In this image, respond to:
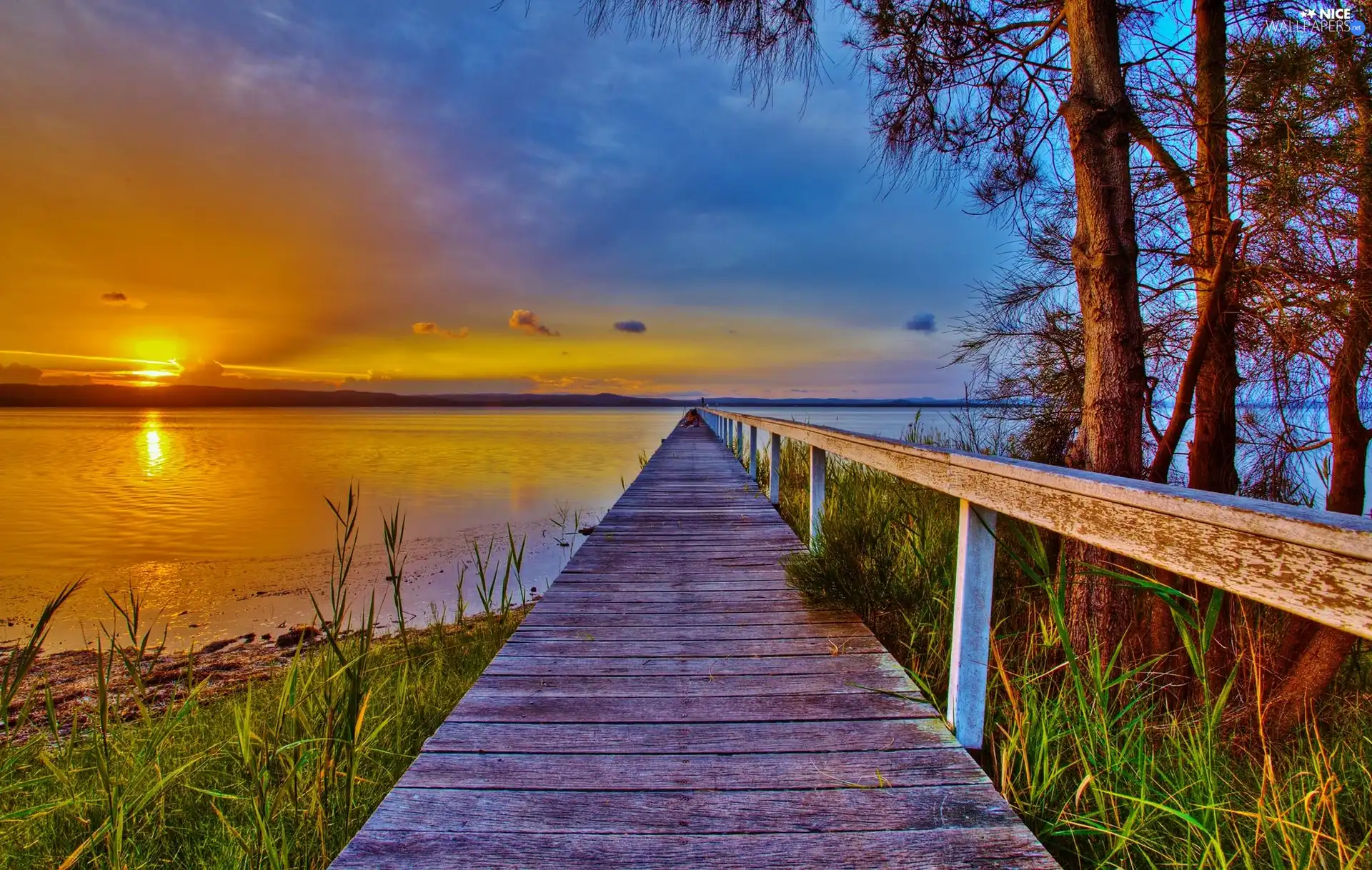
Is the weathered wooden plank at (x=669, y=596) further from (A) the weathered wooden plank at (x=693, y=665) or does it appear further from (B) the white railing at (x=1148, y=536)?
(B) the white railing at (x=1148, y=536)

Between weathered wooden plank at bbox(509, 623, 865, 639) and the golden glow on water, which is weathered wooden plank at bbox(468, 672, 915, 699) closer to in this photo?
weathered wooden plank at bbox(509, 623, 865, 639)

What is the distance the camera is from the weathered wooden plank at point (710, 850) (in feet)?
4.06

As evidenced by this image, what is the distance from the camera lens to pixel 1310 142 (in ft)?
7.90

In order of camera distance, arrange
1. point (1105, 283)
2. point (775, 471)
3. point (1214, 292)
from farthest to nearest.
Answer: point (775, 471), point (1214, 292), point (1105, 283)

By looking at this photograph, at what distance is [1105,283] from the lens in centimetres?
254

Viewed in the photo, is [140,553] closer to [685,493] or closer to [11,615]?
[11,615]

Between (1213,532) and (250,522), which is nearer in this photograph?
(1213,532)

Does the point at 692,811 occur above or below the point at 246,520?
above

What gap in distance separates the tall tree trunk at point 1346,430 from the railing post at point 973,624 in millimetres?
1558

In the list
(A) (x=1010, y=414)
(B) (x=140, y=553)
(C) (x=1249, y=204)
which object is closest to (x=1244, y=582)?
(C) (x=1249, y=204)

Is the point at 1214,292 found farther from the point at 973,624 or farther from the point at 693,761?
the point at 693,761

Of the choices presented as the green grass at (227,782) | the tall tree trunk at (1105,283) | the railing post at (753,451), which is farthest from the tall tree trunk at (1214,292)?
the railing post at (753,451)

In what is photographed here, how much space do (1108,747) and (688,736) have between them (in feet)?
3.65

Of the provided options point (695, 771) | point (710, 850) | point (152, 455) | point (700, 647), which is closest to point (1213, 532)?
point (710, 850)
